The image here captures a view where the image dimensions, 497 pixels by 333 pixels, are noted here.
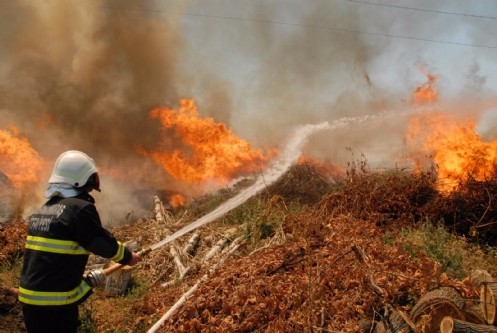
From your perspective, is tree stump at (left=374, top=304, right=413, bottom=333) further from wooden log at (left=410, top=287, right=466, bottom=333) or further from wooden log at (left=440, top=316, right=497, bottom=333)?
wooden log at (left=440, top=316, right=497, bottom=333)

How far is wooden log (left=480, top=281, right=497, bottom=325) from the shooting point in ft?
13.7

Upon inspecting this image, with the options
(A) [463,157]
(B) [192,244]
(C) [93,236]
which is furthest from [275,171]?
(C) [93,236]

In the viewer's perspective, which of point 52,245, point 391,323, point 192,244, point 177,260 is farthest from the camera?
point 192,244

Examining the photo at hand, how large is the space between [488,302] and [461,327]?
66 centimetres

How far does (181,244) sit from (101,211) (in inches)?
207

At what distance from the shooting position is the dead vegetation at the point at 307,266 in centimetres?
476

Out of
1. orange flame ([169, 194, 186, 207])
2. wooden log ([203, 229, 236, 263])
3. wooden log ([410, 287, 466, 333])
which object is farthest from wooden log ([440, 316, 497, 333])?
orange flame ([169, 194, 186, 207])

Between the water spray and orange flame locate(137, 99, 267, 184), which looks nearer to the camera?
the water spray

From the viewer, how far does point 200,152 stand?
15.9 metres

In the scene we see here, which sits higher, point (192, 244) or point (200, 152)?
point (200, 152)

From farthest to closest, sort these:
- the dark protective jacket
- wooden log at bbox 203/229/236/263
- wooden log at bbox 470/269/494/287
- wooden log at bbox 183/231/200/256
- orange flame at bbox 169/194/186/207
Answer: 1. orange flame at bbox 169/194/186/207
2. wooden log at bbox 183/231/200/256
3. wooden log at bbox 203/229/236/263
4. wooden log at bbox 470/269/494/287
5. the dark protective jacket

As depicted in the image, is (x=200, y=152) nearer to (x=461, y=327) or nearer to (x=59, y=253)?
(x=59, y=253)

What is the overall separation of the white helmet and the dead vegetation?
7.97ft

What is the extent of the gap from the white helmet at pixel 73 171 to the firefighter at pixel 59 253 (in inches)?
0.4
